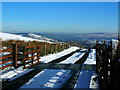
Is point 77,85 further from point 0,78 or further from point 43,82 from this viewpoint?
point 0,78

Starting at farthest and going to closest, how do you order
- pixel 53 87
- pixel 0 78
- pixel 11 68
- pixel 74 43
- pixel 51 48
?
pixel 74 43 < pixel 51 48 < pixel 11 68 < pixel 0 78 < pixel 53 87

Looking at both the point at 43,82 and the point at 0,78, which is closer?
the point at 43,82

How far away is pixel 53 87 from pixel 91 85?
49.6 inches

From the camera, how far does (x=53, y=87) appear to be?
611 cm

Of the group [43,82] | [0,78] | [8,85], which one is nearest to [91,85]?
[43,82]

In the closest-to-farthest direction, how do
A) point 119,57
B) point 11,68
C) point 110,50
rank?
point 119,57
point 110,50
point 11,68

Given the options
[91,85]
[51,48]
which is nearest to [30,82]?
[91,85]

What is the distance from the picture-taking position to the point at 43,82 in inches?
266

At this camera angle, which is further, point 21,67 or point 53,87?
point 21,67

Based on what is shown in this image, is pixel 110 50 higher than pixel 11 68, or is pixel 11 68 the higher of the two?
pixel 110 50

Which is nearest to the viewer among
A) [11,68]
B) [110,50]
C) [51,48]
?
[110,50]

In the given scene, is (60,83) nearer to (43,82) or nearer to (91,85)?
(43,82)

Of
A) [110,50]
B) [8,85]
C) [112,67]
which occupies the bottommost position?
[8,85]

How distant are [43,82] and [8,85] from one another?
1.22 metres
